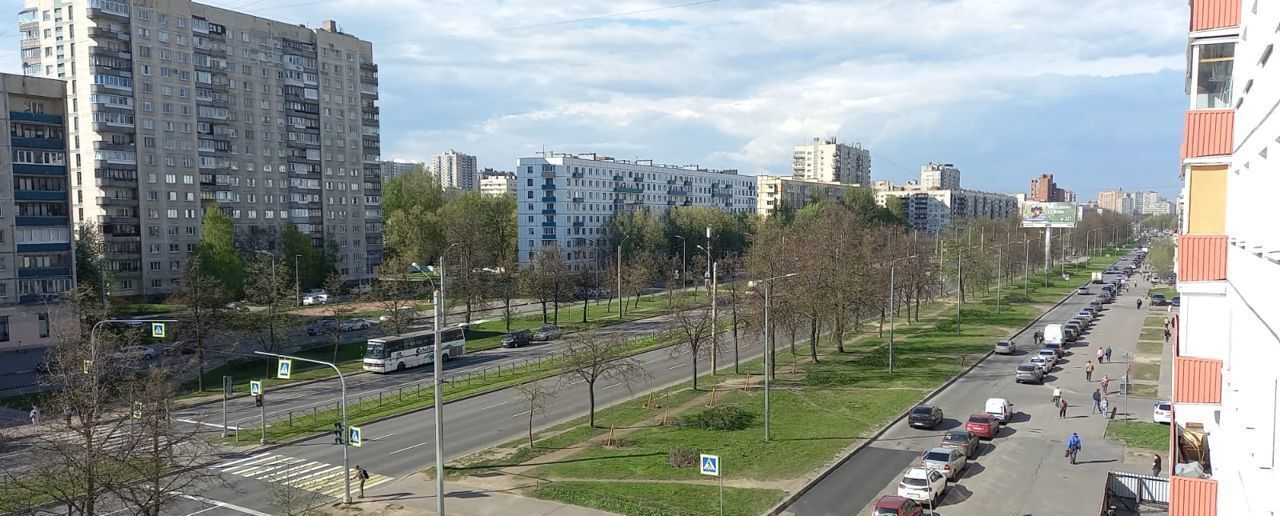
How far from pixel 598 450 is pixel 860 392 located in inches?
718

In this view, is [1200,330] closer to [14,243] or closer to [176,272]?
[14,243]

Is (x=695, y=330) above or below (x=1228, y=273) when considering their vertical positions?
below

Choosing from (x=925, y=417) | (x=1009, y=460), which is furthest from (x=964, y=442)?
(x=925, y=417)

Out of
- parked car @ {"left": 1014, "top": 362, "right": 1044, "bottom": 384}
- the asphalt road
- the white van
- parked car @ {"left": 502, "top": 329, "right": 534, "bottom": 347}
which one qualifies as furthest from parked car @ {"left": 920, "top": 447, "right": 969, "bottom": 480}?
parked car @ {"left": 502, "top": 329, "right": 534, "bottom": 347}

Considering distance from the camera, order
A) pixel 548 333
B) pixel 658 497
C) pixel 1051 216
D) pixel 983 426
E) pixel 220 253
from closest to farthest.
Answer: pixel 658 497 < pixel 983 426 < pixel 548 333 < pixel 220 253 < pixel 1051 216

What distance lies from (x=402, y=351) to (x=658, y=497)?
33.0 metres

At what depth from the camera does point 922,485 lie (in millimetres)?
26672

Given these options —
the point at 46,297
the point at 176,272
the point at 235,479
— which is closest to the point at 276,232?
the point at 176,272

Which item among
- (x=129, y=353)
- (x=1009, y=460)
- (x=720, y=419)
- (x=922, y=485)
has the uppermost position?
(x=129, y=353)

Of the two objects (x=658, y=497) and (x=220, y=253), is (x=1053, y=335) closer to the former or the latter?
(x=658, y=497)

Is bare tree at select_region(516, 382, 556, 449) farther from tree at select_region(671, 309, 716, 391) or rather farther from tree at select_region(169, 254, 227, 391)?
tree at select_region(169, 254, 227, 391)

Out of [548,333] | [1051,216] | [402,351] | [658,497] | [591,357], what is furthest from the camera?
[1051,216]

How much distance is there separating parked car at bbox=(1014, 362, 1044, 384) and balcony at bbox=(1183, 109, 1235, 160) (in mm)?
37818

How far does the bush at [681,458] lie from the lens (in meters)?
31.1
